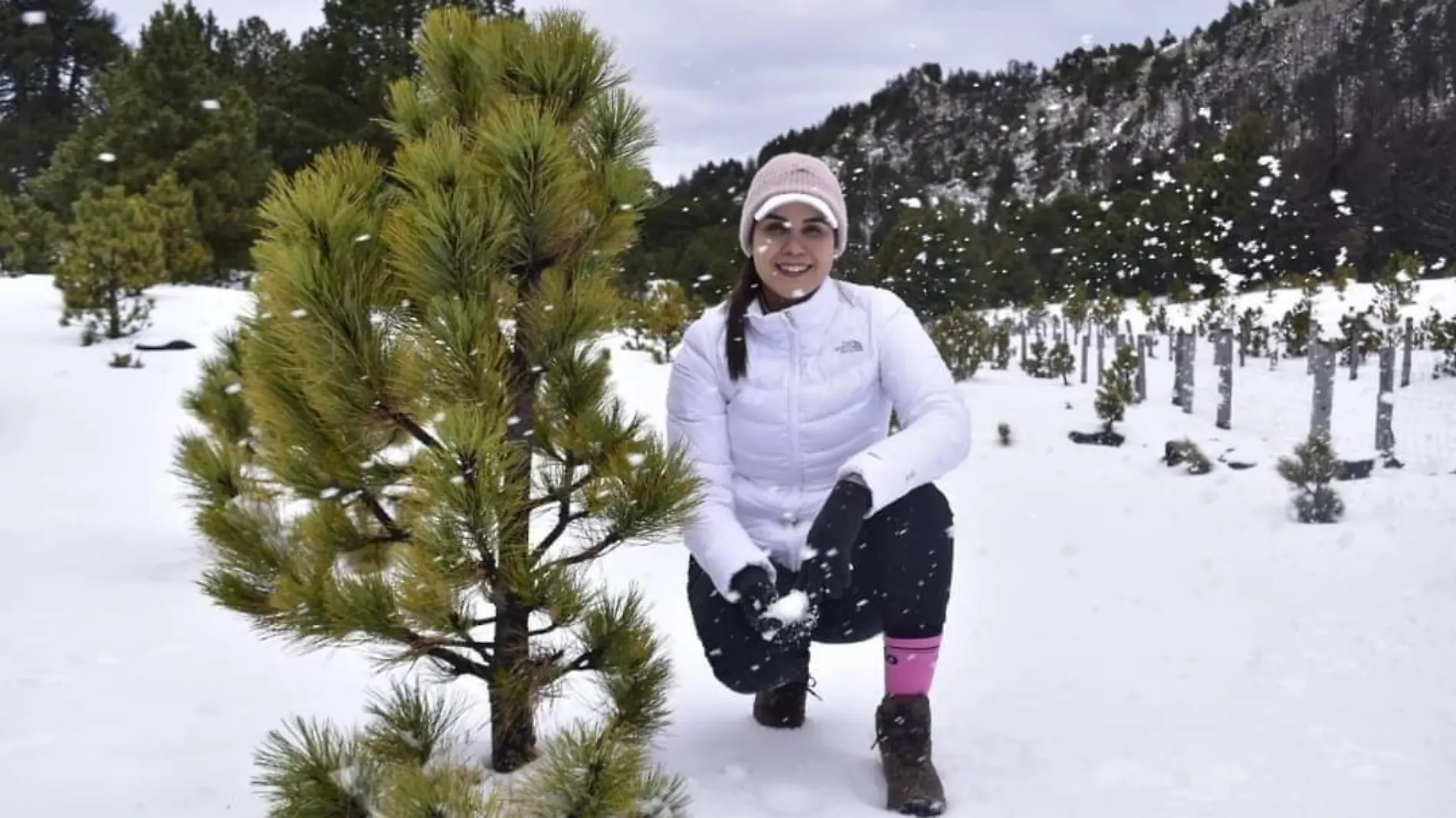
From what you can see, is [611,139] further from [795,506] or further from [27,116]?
[27,116]

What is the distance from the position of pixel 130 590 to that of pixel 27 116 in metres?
29.3

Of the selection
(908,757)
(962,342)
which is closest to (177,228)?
(962,342)

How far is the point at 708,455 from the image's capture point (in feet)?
7.12

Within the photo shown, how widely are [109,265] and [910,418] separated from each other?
11603mm

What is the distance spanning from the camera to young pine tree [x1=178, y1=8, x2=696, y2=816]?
1.60 meters

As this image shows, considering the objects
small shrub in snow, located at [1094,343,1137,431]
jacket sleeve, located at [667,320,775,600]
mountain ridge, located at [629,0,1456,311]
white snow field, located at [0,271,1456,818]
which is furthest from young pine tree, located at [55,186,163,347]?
jacket sleeve, located at [667,320,775,600]

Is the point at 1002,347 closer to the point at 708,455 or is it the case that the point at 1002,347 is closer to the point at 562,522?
the point at 708,455

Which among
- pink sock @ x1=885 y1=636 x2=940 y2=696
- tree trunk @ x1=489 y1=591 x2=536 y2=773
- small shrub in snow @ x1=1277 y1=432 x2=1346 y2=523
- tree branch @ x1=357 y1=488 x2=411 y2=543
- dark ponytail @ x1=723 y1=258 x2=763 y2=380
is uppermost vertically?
dark ponytail @ x1=723 y1=258 x2=763 y2=380

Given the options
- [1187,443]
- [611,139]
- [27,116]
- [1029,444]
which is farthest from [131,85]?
[611,139]

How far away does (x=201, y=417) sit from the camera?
394 cm

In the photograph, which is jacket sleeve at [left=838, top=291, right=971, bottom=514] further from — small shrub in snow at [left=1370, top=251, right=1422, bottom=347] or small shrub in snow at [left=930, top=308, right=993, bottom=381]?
small shrub in snow at [left=1370, top=251, right=1422, bottom=347]

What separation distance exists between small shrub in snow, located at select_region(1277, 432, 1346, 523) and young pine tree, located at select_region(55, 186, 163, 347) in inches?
446

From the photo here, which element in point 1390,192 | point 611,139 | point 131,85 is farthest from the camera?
point 1390,192

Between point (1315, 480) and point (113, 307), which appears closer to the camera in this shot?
point (1315, 480)
